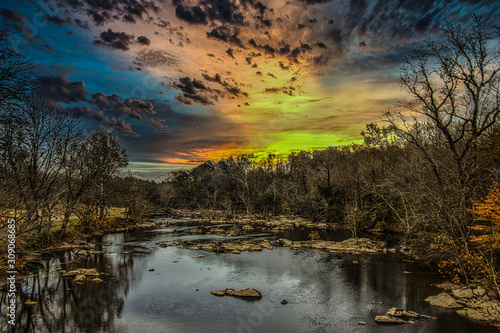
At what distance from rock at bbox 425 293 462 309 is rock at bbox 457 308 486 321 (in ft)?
2.09

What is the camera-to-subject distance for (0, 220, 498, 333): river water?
41.2 ft

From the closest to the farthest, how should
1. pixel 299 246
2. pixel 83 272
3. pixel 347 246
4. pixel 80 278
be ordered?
pixel 80 278 → pixel 83 272 → pixel 347 246 → pixel 299 246

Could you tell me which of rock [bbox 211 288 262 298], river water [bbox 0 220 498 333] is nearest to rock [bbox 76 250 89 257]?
river water [bbox 0 220 498 333]

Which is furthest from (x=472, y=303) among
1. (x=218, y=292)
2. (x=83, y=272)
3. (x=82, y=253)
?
(x=82, y=253)

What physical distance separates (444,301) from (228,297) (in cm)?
1172

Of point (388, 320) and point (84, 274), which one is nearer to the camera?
point (388, 320)

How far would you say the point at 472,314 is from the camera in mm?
13117

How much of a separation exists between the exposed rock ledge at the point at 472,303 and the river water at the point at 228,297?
0.70 m

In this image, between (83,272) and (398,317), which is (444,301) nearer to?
(398,317)

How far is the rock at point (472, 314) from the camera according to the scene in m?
12.8

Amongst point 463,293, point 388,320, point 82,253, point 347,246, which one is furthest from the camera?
point 347,246

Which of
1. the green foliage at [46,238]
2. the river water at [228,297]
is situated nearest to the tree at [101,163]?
the green foliage at [46,238]

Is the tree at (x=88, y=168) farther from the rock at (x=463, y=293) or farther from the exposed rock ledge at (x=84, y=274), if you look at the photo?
the rock at (x=463, y=293)

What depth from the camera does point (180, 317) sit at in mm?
13453
